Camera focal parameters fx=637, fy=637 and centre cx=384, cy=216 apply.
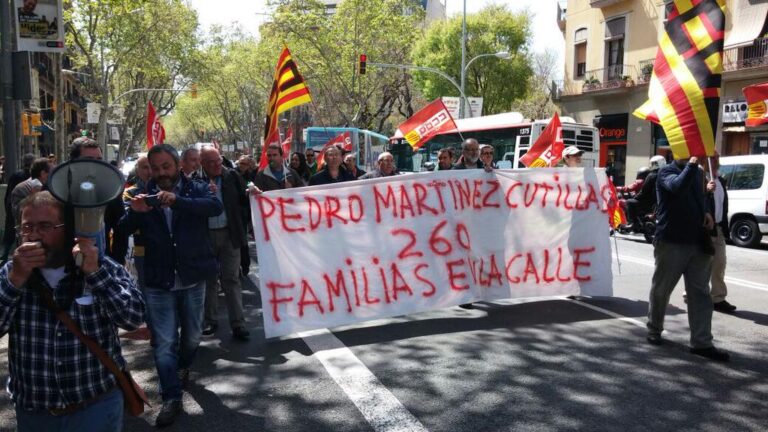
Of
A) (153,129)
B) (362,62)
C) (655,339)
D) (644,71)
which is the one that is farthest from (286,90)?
(644,71)

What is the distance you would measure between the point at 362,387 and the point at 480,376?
2.77 ft

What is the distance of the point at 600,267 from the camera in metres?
6.66

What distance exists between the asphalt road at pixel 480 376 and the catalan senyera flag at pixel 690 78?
171cm

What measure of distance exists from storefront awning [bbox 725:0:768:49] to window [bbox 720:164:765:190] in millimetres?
9838

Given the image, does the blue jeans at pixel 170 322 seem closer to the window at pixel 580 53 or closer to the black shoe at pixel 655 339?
the black shoe at pixel 655 339

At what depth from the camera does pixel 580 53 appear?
3009 centimetres

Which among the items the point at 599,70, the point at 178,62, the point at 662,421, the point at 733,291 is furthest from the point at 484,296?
the point at 178,62

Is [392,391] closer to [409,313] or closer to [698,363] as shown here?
[409,313]

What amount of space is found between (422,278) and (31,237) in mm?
4168

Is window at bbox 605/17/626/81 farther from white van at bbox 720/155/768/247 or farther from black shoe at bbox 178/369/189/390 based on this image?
black shoe at bbox 178/369/189/390

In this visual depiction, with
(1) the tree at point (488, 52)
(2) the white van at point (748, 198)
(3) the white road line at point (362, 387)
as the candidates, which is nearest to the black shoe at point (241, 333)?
(3) the white road line at point (362, 387)

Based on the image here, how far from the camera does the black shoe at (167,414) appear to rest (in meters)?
3.74

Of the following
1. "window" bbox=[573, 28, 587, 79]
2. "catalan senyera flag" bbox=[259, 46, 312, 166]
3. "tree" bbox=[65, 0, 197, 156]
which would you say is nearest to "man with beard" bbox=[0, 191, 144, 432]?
"catalan senyera flag" bbox=[259, 46, 312, 166]

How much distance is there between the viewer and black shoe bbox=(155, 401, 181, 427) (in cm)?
374
